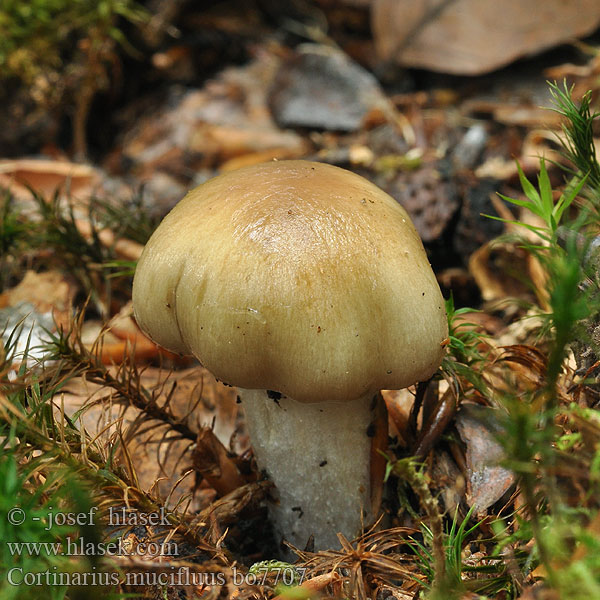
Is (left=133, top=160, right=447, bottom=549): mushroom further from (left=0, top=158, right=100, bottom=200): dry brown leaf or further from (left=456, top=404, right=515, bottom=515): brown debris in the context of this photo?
(left=0, top=158, right=100, bottom=200): dry brown leaf

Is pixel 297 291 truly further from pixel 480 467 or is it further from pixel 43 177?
pixel 43 177

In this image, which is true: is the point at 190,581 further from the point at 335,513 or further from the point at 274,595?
the point at 335,513

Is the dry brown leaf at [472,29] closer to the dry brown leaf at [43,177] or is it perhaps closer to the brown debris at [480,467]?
the dry brown leaf at [43,177]

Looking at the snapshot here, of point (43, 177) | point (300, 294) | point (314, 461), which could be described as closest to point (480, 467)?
point (314, 461)

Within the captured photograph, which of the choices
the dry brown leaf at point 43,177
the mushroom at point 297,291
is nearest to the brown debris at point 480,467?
the mushroom at point 297,291

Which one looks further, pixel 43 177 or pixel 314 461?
pixel 43 177

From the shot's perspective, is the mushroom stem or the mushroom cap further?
the mushroom stem

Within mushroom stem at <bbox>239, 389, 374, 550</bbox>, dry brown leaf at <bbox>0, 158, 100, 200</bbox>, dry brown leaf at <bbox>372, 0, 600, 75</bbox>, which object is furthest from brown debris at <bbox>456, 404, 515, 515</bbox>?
dry brown leaf at <bbox>372, 0, 600, 75</bbox>
